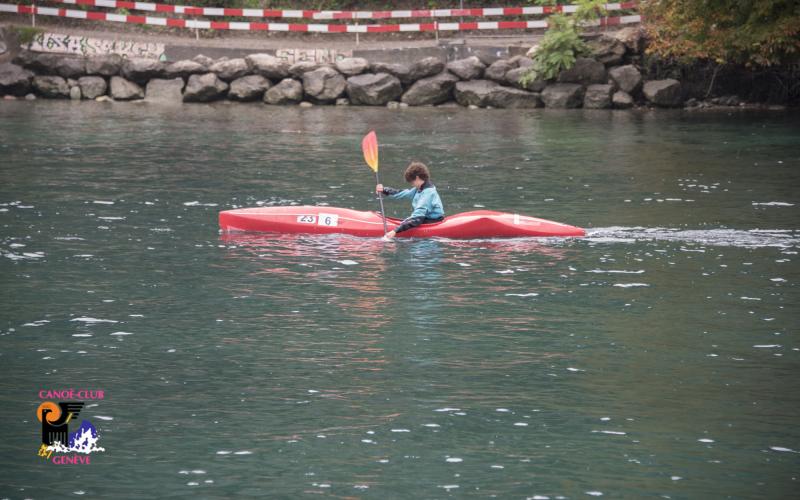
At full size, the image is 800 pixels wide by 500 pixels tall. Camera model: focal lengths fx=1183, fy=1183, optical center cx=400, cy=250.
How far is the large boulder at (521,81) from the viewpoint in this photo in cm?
2995

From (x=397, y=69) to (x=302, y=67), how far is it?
100 inches

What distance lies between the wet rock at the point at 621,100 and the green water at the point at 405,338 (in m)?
10.5

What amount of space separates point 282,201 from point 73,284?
5.21 metres

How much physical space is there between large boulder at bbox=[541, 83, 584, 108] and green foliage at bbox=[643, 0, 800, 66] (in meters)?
2.88

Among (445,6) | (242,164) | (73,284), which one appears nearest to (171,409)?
(73,284)

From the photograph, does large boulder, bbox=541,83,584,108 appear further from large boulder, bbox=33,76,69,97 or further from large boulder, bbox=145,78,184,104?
large boulder, bbox=33,76,69,97

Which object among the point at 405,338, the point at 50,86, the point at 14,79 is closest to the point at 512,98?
the point at 50,86

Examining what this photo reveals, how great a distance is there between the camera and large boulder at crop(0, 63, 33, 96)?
30.9 meters

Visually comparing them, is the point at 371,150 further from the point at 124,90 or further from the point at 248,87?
the point at 124,90

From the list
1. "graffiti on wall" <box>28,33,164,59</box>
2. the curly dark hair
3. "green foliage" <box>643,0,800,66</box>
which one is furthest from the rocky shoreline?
the curly dark hair

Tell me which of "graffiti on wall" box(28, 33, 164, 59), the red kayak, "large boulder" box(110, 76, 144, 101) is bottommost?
the red kayak

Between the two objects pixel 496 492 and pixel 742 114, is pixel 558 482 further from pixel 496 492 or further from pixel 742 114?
pixel 742 114

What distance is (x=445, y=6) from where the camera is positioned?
34938mm

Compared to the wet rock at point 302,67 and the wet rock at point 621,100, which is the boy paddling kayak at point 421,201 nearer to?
the wet rock at point 621,100
